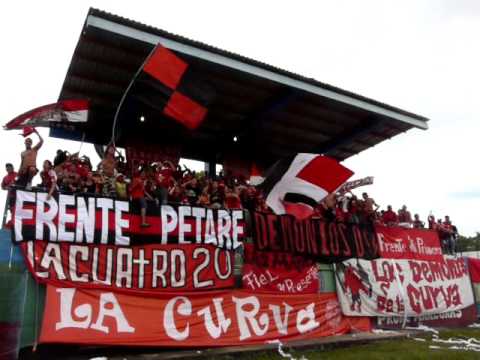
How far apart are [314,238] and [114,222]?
17.4 ft

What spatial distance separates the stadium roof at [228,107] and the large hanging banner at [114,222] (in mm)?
4123

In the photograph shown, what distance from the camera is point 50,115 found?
9734mm

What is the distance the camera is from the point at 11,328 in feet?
22.3

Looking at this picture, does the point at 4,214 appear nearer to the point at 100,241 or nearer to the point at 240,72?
the point at 100,241

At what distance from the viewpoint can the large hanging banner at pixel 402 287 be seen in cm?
1174

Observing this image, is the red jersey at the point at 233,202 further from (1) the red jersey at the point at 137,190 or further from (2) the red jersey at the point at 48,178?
(2) the red jersey at the point at 48,178

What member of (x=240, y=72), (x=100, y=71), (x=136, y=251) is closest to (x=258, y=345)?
(x=136, y=251)

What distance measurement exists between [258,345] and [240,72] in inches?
280

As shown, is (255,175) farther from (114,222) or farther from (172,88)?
(114,222)

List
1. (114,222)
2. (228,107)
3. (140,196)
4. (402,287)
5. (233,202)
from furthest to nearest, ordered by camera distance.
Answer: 1. (228,107)
2. (402,287)
3. (233,202)
4. (140,196)
5. (114,222)

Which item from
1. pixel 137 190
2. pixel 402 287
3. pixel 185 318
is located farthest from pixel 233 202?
pixel 402 287

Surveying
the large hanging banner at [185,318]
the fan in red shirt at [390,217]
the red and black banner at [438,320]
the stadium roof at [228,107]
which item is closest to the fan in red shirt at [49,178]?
the large hanging banner at [185,318]

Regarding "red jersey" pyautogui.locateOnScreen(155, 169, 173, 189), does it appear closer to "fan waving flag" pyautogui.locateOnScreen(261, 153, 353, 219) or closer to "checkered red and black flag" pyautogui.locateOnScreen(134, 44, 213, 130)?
"checkered red and black flag" pyautogui.locateOnScreen(134, 44, 213, 130)

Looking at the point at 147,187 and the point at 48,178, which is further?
the point at 147,187
